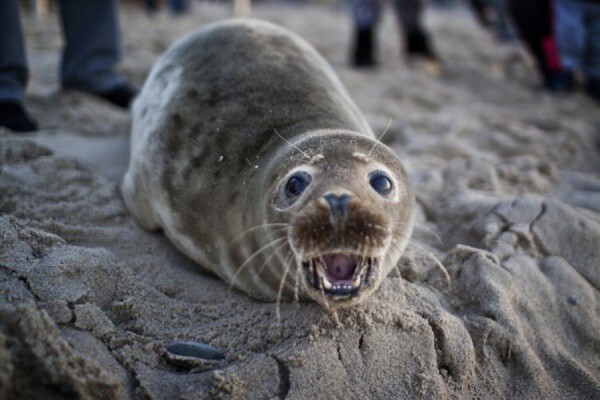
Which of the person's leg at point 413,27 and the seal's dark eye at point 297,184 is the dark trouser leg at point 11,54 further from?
the person's leg at point 413,27

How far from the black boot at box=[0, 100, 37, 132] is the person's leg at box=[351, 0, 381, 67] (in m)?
3.25

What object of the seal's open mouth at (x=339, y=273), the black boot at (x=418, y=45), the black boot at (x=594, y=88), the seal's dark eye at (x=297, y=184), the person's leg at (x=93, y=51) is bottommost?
the black boot at (x=418, y=45)

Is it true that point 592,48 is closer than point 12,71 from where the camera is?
No

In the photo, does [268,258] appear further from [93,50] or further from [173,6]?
[173,6]

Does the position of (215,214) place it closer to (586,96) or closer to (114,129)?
(114,129)

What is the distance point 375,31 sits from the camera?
18.0 feet

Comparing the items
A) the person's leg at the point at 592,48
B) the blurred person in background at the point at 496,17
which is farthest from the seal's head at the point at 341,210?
the blurred person in background at the point at 496,17

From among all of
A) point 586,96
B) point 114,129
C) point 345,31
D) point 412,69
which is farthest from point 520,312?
point 345,31

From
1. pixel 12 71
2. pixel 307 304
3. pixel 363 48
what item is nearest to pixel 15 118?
pixel 12 71

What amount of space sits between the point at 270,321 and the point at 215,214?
1.43ft

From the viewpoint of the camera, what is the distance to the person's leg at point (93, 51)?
3.54 meters

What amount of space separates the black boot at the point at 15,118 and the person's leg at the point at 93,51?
2.46ft

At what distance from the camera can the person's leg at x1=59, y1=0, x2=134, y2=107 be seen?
3541 millimetres

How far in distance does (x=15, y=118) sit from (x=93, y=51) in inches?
37.4
